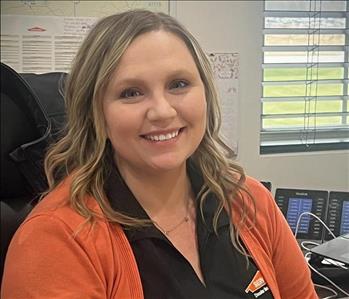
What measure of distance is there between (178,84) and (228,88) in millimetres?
1363

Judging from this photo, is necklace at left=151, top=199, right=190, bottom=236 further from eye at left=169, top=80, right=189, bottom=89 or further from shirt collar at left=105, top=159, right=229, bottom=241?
eye at left=169, top=80, right=189, bottom=89

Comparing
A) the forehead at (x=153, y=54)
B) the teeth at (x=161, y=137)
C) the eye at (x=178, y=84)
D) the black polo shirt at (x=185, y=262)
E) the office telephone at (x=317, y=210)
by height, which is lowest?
the office telephone at (x=317, y=210)

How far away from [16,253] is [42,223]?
0.07m

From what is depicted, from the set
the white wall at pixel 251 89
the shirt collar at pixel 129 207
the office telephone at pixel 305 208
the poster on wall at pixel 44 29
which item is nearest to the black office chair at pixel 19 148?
the shirt collar at pixel 129 207

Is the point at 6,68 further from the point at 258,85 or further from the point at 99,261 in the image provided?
the point at 258,85

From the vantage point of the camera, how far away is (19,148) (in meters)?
0.97

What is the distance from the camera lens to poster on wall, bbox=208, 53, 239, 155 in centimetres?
243

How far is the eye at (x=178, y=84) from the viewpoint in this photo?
111cm

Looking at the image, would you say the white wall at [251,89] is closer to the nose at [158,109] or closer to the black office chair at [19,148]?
the nose at [158,109]

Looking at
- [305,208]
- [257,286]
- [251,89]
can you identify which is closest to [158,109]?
[257,286]

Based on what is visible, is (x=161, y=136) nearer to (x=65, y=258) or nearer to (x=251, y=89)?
(x=65, y=258)

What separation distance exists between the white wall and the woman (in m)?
1.19

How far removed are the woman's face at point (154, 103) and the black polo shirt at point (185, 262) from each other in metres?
0.10

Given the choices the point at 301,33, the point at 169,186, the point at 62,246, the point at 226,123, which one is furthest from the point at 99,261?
the point at 301,33
